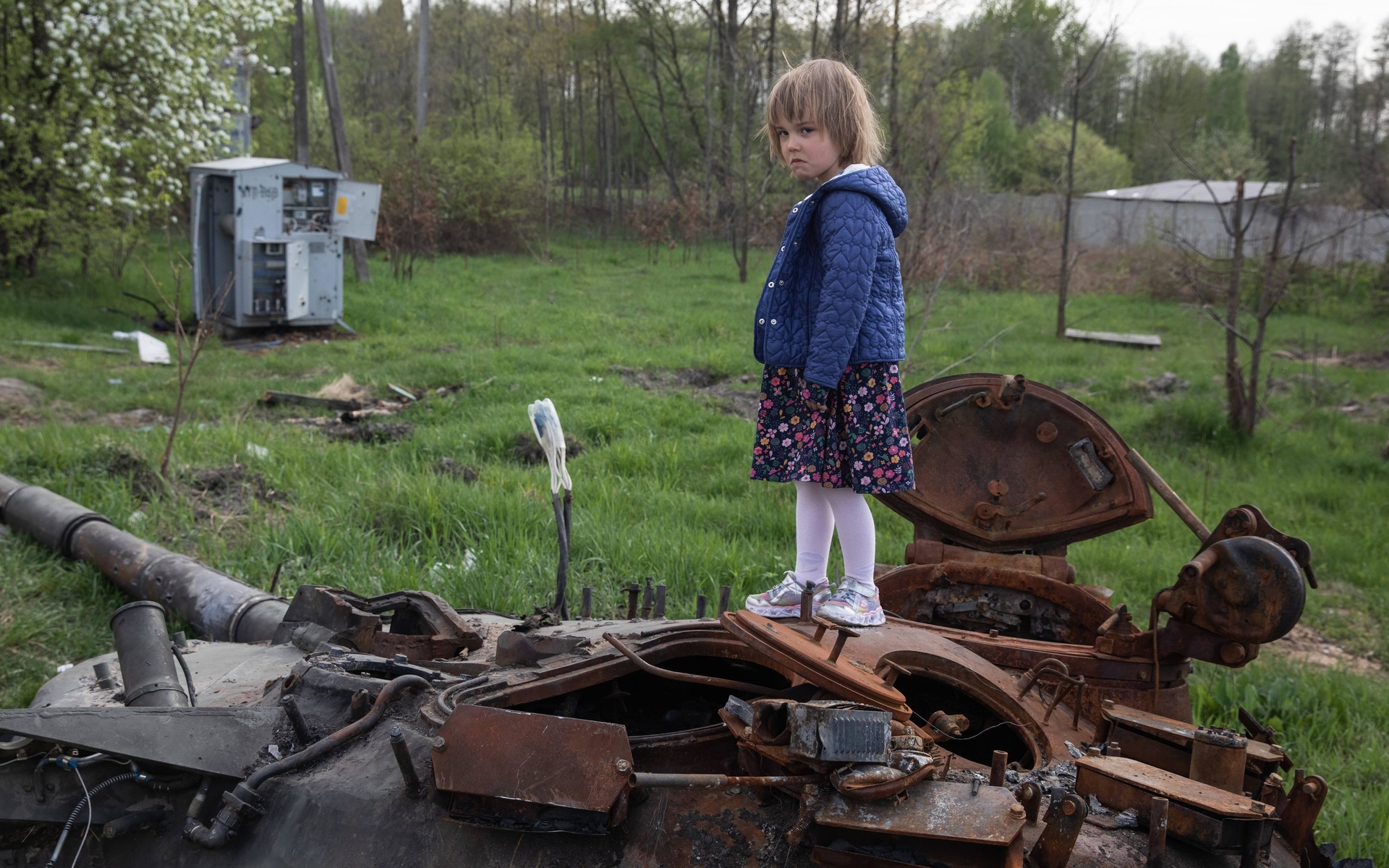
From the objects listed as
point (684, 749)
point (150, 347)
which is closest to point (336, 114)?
point (150, 347)

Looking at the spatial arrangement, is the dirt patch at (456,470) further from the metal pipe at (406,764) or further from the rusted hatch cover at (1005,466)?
the metal pipe at (406,764)

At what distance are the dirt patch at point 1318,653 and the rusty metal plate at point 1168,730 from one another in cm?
336

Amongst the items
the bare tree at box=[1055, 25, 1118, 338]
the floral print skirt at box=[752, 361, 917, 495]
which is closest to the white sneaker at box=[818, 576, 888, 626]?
the floral print skirt at box=[752, 361, 917, 495]

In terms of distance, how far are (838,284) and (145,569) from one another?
3201 millimetres

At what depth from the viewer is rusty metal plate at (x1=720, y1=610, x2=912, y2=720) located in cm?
199

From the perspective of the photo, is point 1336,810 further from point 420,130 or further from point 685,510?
point 420,130

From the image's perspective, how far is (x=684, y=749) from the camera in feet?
6.82

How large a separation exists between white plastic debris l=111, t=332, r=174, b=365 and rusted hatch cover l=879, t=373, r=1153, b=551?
1065 cm

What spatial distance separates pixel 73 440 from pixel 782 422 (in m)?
5.90

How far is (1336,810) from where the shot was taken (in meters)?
3.62

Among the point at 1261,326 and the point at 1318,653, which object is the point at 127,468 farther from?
the point at 1261,326

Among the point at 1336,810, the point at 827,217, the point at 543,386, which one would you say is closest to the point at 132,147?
the point at 543,386

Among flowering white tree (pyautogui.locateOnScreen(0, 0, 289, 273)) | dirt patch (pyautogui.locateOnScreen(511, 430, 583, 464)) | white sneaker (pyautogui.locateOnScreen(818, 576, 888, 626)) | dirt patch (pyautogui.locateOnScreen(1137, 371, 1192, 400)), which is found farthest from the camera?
flowering white tree (pyautogui.locateOnScreen(0, 0, 289, 273))

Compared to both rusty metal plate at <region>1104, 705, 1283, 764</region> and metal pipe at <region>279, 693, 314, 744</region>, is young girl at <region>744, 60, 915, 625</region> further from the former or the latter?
metal pipe at <region>279, 693, 314, 744</region>
